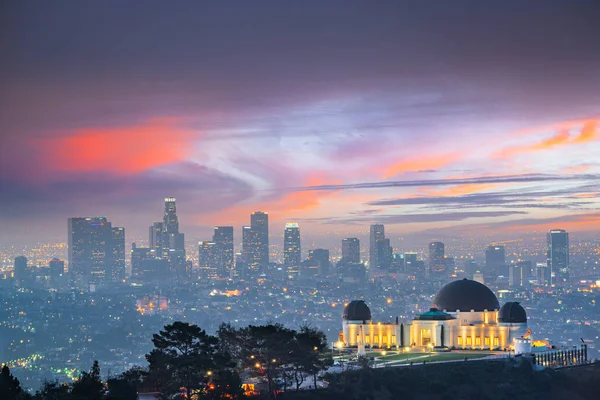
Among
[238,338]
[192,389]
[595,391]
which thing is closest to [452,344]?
[595,391]

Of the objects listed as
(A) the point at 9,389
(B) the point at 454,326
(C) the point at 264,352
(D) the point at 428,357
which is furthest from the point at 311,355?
(B) the point at 454,326

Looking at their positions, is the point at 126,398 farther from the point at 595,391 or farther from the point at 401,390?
the point at 595,391

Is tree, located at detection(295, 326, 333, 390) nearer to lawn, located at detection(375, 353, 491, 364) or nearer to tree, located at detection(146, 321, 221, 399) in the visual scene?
tree, located at detection(146, 321, 221, 399)

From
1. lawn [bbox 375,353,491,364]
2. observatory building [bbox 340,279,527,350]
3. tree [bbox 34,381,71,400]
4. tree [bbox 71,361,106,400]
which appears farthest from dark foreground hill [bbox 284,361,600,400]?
tree [bbox 71,361,106,400]

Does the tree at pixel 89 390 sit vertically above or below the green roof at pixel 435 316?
below

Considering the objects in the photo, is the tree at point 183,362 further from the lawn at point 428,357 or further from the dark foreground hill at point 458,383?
the lawn at point 428,357

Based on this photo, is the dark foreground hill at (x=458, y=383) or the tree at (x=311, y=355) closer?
the tree at (x=311, y=355)

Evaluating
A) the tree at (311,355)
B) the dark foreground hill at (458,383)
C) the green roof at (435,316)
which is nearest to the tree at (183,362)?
the dark foreground hill at (458,383)
